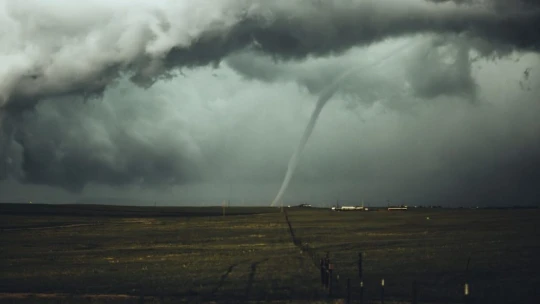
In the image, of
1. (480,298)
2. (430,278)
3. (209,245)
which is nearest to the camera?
(480,298)

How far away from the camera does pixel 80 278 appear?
153ft

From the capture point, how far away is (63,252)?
2869 inches

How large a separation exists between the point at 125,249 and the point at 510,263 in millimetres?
46632

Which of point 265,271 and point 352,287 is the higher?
point 352,287

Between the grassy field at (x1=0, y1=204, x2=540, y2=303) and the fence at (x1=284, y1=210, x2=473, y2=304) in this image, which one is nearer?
the fence at (x1=284, y1=210, x2=473, y2=304)

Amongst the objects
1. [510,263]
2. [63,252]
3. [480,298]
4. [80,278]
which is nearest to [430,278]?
[480,298]

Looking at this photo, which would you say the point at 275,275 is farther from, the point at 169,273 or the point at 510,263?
the point at 510,263

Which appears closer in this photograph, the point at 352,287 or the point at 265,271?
the point at 352,287

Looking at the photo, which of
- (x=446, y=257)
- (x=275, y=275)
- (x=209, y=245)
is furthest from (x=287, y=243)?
(x=275, y=275)

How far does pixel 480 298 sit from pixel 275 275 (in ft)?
50.5

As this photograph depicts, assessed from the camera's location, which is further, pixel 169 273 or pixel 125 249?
pixel 125 249

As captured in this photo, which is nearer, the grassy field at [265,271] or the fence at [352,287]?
the fence at [352,287]

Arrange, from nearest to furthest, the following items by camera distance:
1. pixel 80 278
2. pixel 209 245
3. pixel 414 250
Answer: pixel 80 278 < pixel 414 250 < pixel 209 245

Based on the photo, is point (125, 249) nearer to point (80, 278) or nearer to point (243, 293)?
point (80, 278)
